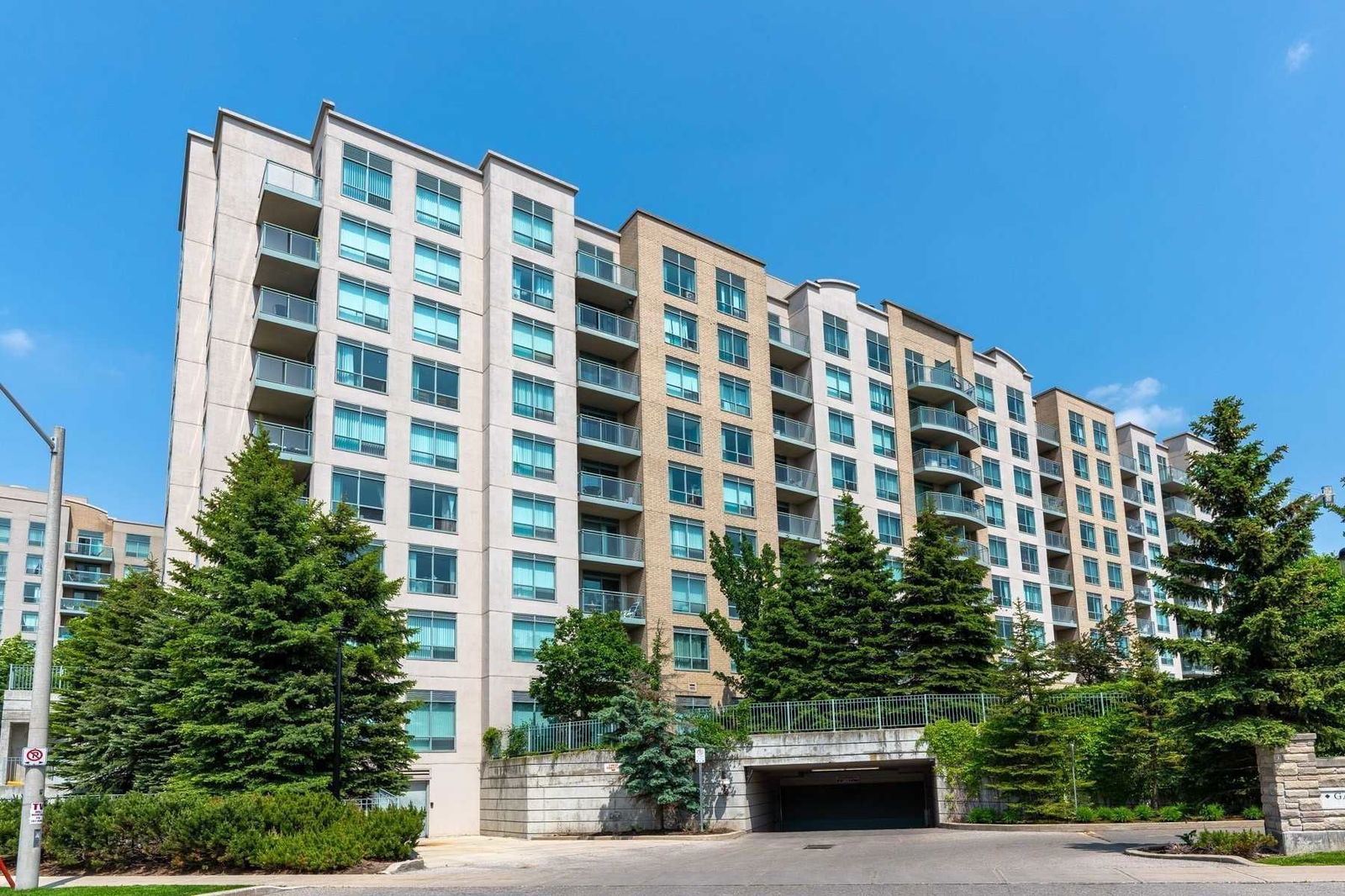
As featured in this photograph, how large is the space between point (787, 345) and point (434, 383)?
1921 centimetres

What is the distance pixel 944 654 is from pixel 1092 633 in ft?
104

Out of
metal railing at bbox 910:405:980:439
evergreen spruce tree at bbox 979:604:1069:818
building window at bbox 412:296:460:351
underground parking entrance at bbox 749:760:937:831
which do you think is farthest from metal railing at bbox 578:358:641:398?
evergreen spruce tree at bbox 979:604:1069:818

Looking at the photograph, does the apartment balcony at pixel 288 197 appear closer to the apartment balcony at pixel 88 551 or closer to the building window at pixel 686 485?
the building window at pixel 686 485

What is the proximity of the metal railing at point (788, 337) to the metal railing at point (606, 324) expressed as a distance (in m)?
8.40

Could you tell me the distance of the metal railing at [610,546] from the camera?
152 feet

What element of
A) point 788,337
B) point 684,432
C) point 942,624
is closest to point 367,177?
point 684,432

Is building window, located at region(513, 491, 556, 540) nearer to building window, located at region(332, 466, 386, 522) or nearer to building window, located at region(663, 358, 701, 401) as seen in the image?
building window, located at region(332, 466, 386, 522)

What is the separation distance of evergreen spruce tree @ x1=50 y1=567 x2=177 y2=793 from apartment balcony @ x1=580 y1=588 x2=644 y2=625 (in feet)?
52.1

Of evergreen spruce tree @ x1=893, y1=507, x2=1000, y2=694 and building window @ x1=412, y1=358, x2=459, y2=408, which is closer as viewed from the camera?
evergreen spruce tree @ x1=893, y1=507, x2=1000, y2=694

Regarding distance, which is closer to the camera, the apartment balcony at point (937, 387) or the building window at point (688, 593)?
the building window at point (688, 593)

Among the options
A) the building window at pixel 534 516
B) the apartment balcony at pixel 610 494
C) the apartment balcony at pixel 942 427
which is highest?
the apartment balcony at pixel 942 427

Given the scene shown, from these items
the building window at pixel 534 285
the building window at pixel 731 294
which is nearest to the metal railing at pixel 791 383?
the building window at pixel 731 294

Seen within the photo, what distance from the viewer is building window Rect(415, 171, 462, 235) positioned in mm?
45969

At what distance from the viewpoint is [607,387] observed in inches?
1903
